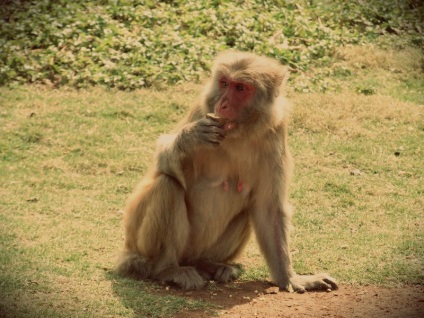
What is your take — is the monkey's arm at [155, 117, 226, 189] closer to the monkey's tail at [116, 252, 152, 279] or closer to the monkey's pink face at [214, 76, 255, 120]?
the monkey's pink face at [214, 76, 255, 120]

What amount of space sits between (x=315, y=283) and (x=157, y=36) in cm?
661

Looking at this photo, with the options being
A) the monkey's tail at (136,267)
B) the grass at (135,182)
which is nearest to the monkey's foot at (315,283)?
the grass at (135,182)

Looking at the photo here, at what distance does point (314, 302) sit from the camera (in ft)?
19.2

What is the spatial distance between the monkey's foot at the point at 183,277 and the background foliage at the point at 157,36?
17.3ft

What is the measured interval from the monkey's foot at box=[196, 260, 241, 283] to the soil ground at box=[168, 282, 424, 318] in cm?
10

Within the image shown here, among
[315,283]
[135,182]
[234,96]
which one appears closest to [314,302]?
[315,283]

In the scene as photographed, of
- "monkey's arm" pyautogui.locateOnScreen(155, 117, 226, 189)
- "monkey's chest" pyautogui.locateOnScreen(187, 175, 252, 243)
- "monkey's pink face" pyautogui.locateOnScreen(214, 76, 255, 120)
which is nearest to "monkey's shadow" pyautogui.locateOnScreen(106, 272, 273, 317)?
"monkey's chest" pyautogui.locateOnScreen(187, 175, 252, 243)

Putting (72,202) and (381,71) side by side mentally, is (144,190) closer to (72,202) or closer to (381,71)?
(72,202)

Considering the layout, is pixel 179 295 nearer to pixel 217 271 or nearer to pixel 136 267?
pixel 136 267

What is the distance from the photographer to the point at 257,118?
5953 millimetres

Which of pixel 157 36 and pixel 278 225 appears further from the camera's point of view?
pixel 157 36

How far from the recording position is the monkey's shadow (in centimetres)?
Answer: 552

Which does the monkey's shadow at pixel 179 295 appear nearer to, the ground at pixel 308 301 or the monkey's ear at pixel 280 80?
the ground at pixel 308 301

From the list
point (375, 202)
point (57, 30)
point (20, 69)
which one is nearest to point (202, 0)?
point (57, 30)
